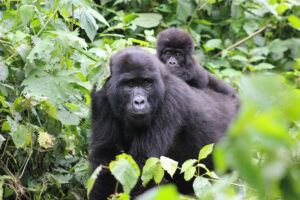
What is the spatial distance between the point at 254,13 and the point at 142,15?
1.62 m

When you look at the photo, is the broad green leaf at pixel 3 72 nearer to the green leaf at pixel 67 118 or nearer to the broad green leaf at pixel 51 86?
the broad green leaf at pixel 51 86

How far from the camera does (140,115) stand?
314 centimetres

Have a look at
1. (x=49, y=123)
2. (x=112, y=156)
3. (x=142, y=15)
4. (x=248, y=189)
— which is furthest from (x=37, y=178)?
(x=142, y=15)

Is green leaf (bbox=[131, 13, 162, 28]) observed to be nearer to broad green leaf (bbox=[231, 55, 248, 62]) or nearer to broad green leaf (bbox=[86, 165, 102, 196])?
broad green leaf (bbox=[231, 55, 248, 62])

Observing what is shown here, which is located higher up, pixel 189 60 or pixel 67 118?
pixel 67 118

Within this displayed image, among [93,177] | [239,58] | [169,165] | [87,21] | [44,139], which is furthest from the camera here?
[239,58]

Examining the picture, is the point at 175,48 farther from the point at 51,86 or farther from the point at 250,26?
the point at 250,26

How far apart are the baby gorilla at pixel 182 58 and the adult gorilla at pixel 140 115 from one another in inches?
31.0

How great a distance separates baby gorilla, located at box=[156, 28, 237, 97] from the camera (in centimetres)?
448

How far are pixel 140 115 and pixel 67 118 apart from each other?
0.70 meters

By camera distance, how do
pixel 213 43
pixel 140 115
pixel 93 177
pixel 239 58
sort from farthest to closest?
pixel 213 43
pixel 239 58
pixel 140 115
pixel 93 177

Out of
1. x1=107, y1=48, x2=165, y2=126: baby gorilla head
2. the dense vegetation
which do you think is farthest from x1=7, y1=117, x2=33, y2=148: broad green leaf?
x1=107, y1=48, x2=165, y2=126: baby gorilla head

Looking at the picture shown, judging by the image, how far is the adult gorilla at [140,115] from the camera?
3.24 metres

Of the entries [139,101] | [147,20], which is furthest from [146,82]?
[147,20]
